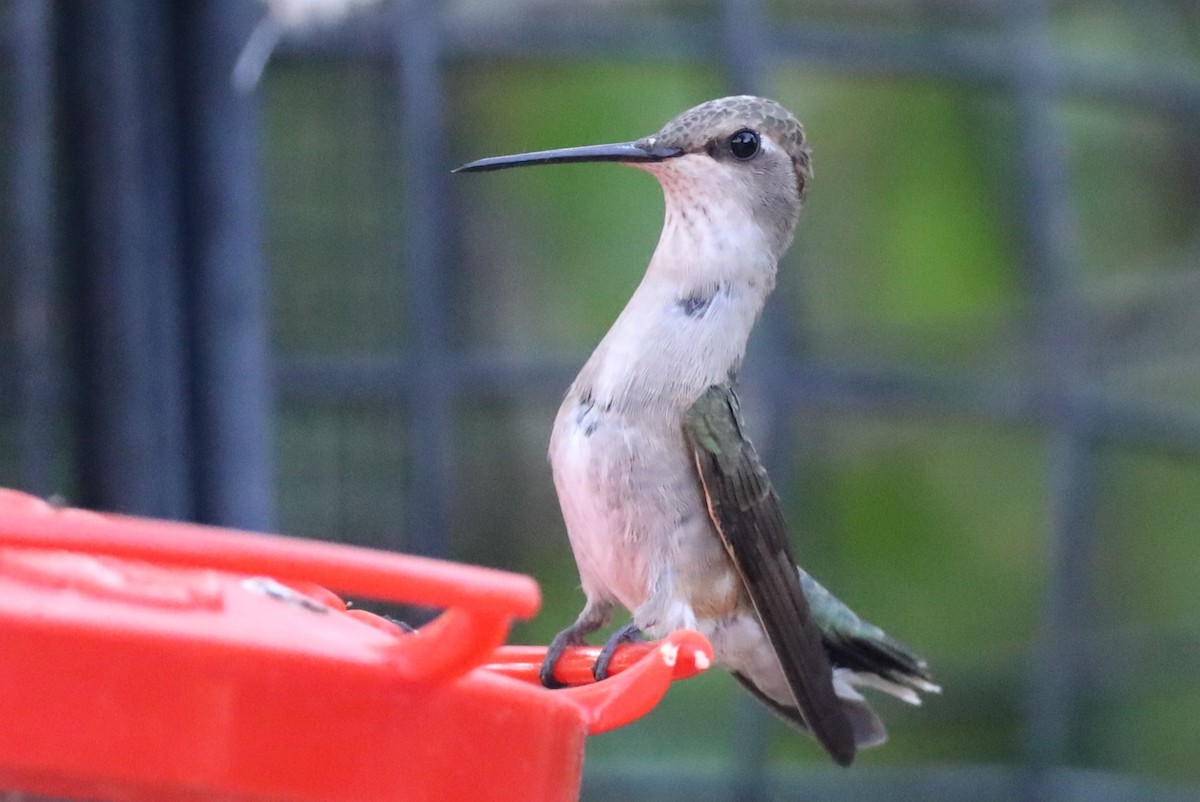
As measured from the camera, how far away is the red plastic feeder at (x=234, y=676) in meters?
1.13

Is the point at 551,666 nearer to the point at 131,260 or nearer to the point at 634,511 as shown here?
the point at 634,511

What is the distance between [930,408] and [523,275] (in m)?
1.20

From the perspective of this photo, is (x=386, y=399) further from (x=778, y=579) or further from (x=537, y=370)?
(x=778, y=579)

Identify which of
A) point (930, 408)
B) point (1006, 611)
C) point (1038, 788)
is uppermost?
point (930, 408)

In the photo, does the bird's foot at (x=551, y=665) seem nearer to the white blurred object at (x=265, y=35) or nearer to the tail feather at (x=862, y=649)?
the tail feather at (x=862, y=649)

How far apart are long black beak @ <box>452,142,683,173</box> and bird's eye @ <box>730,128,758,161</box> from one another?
0.13 meters

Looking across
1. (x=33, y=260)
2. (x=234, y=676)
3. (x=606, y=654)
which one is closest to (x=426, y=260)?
(x=33, y=260)

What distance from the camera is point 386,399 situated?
14.0 ft

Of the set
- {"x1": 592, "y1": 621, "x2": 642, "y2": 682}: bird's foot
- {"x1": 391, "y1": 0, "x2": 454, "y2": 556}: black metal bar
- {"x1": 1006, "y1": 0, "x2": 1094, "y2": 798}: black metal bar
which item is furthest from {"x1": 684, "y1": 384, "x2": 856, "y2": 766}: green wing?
{"x1": 1006, "y1": 0, "x2": 1094, "y2": 798}: black metal bar

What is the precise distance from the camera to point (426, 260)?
4234 mm

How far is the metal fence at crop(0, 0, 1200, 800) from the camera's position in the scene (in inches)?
111

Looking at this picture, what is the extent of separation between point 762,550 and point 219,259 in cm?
108

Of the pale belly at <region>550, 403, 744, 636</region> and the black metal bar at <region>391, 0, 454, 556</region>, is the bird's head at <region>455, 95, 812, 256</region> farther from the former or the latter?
the black metal bar at <region>391, 0, 454, 556</region>

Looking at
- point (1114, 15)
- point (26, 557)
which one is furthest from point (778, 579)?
point (1114, 15)
